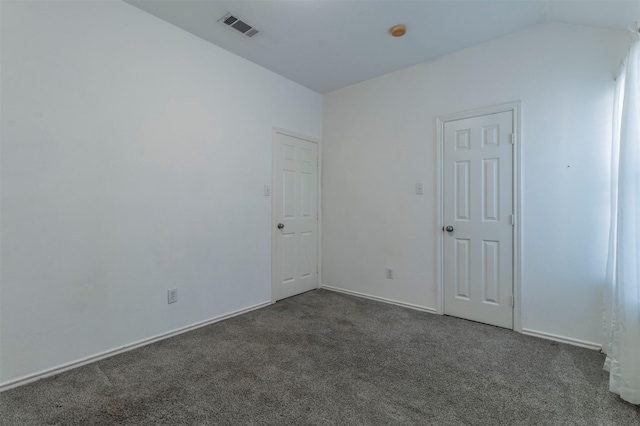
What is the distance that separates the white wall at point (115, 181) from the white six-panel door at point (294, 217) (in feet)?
1.14

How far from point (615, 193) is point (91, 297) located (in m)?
3.91

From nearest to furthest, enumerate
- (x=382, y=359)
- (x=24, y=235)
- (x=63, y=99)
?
(x=24, y=235) → (x=63, y=99) → (x=382, y=359)

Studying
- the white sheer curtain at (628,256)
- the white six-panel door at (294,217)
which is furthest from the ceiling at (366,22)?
the white six-panel door at (294,217)

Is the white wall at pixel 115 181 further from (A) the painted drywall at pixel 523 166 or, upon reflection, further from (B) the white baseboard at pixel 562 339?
(B) the white baseboard at pixel 562 339

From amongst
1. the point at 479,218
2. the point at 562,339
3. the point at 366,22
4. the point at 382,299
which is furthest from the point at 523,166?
the point at 382,299

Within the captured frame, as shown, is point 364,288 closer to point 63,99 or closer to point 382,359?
point 382,359

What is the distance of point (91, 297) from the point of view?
213cm

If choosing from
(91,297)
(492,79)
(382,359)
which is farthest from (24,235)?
(492,79)

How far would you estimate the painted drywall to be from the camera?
231 cm

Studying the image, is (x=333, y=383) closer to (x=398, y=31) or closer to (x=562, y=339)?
A: (x=562, y=339)

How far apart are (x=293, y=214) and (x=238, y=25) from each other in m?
2.07

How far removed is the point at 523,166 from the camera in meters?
2.60

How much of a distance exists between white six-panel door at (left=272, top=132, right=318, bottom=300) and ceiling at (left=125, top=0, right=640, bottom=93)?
1.04m

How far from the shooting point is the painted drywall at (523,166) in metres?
2.31
